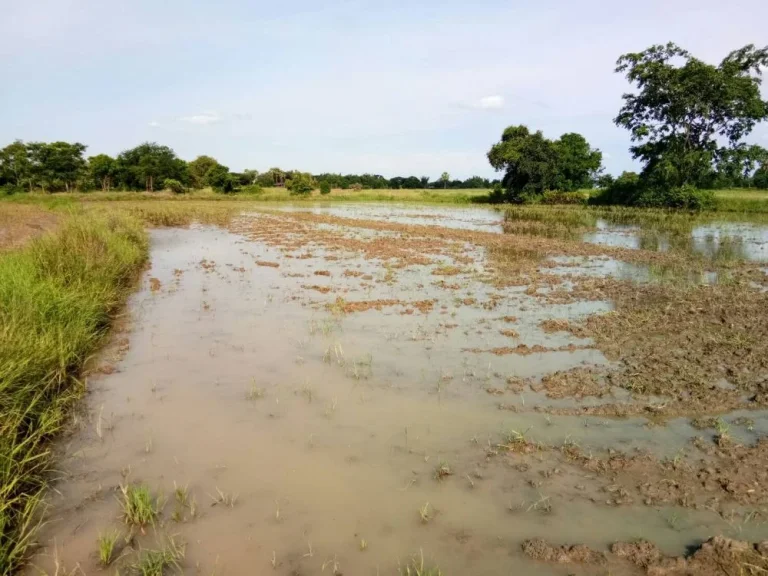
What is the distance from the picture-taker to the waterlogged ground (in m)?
2.97

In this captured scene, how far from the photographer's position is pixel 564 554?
282 cm

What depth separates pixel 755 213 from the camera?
2705 centimetres

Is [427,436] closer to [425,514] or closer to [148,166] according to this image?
[425,514]

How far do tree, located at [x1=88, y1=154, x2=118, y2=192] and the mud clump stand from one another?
207 feet

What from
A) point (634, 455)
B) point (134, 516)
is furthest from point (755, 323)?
point (134, 516)

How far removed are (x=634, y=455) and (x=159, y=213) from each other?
30216 millimetres

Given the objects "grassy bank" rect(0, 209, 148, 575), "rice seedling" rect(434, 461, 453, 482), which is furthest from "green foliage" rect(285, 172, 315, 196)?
"rice seedling" rect(434, 461, 453, 482)

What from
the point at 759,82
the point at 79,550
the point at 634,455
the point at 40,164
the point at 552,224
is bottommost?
the point at 79,550

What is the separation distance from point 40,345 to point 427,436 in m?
4.14

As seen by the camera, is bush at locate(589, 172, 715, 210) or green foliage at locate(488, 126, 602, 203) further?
green foliage at locate(488, 126, 602, 203)

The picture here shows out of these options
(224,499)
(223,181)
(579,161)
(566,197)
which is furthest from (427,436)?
(223,181)

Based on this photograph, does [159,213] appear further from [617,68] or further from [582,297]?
[617,68]

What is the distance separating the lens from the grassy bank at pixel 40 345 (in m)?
3.33

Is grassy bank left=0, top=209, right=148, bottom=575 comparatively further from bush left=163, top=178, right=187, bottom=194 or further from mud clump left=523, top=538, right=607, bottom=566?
bush left=163, top=178, right=187, bottom=194
